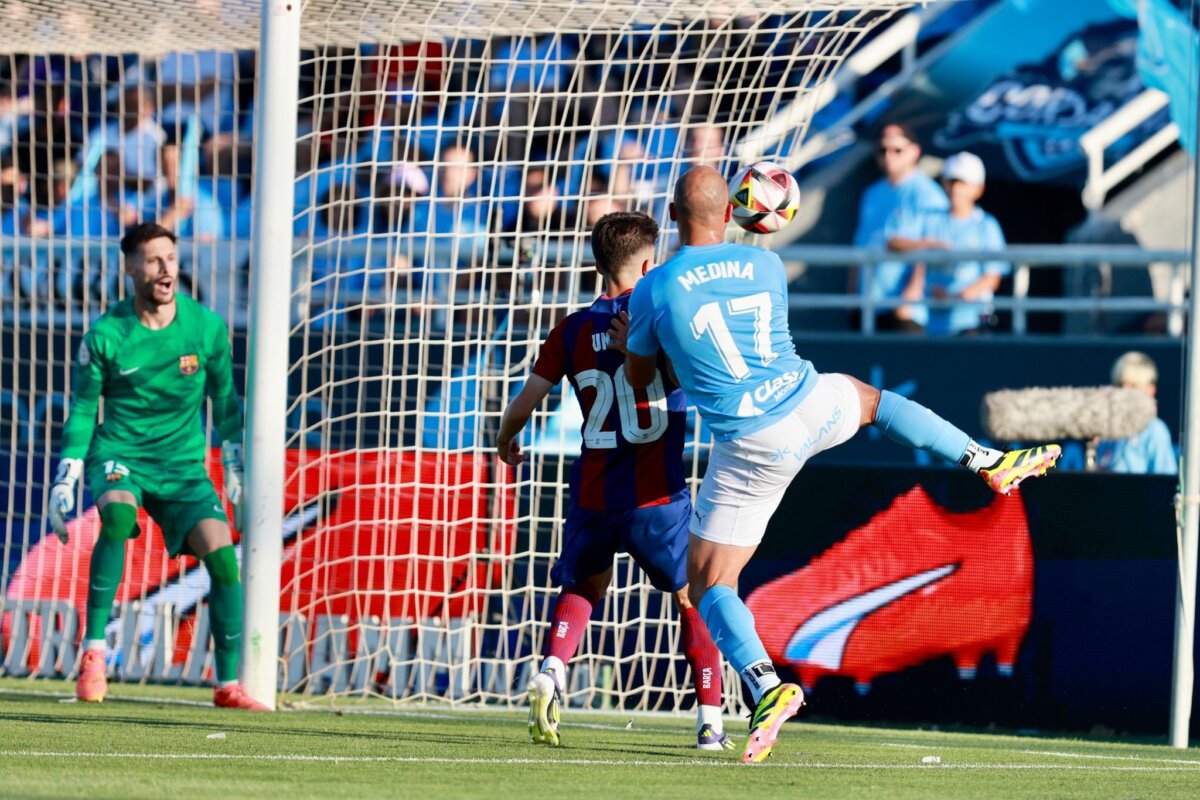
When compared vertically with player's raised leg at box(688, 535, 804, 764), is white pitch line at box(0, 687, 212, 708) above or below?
below

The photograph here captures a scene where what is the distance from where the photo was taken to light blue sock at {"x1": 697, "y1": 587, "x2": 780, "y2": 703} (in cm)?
565

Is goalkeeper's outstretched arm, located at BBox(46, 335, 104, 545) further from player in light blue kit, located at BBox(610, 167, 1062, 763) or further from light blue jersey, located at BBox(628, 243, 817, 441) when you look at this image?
light blue jersey, located at BBox(628, 243, 817, 441)

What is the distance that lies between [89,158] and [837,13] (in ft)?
18.2

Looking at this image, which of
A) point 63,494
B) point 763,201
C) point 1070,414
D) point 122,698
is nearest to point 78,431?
point 63,494

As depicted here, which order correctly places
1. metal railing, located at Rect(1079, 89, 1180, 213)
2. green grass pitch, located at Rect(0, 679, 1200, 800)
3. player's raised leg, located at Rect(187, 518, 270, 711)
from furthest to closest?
1. metal railing, located at Rect(1079, 89, 1180, 213)
2. player's raised leg, located at Rect(187, 518, 270, 711)
3. green grass pitch, located at Rect(0, 679, 1200, 800)

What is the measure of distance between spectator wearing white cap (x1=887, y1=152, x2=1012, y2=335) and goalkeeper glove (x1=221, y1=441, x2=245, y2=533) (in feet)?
18.5

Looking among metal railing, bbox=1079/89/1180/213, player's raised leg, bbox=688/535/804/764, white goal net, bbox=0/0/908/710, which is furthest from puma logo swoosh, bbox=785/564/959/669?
metal railing, bbox=1079/89/1180/213

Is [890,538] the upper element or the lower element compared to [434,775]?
upper

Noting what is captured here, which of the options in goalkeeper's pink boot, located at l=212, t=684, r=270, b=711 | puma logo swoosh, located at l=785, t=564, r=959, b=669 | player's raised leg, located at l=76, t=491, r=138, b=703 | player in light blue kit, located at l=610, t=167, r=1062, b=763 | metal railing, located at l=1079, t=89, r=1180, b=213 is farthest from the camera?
metal railing, located at l=1079, t=89, r=1180, b=213

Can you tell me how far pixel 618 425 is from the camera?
6441mm

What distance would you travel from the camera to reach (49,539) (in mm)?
10000

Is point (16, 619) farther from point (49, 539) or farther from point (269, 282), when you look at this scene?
point (269, 282)

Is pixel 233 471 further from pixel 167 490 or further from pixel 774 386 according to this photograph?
pixel 774 386

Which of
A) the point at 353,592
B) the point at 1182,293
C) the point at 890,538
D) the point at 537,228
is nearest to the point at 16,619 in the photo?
the point at 353,592
